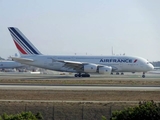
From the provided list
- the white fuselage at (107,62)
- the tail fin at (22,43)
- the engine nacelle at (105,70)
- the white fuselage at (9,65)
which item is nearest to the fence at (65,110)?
the engine nacelle at (105,70)

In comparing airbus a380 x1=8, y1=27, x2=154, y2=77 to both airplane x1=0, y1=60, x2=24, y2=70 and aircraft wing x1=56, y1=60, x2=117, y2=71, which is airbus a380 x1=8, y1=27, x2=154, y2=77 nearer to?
aircraft wing x1=56, y1=60, x2=117, y2=71

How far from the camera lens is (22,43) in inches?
2948

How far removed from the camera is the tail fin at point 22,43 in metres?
74.2

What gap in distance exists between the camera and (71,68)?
71750 millimetres

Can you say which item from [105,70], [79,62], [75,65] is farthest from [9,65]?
[105,70]

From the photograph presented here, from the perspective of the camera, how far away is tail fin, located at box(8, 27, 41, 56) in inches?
2923

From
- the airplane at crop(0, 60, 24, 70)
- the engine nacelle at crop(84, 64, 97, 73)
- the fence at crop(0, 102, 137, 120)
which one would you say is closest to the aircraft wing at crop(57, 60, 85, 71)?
the engine nacelle at crop(84, 64, 97, 73)

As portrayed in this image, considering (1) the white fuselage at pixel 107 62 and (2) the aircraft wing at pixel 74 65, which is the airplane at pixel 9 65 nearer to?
(1) the white fuselage at pixel 107 62

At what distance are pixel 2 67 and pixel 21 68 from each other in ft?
36.9

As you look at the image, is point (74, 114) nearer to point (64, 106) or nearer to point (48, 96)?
point (64, 106)

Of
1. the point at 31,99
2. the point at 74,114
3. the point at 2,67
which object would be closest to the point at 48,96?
the point at 31,99

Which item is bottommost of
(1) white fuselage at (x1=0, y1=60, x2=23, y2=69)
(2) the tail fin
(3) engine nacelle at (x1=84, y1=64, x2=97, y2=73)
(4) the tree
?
(1) white fuselage at (x1=0, y1=60, x2=23, y2=69)

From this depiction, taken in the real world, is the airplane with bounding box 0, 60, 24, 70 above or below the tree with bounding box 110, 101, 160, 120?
below

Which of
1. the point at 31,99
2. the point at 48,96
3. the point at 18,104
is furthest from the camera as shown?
the point at 48,96
